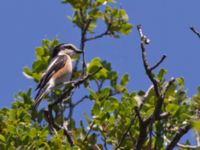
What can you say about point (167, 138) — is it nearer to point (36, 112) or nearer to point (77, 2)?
point (36, 112)

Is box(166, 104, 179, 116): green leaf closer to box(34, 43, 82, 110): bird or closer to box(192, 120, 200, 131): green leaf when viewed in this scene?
box(192, 120, 200, 131): green leaf

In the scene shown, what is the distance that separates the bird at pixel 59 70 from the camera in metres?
Result: 8.26

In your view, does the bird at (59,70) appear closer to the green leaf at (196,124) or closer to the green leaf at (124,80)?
the green leaf at (124,80)

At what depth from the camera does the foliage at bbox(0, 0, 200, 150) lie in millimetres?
4547

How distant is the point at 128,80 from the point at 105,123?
3.43 ft

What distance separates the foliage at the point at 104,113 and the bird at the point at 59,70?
173cm

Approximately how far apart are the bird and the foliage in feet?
5.68

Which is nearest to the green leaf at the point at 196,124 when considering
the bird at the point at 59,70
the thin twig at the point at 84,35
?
the thin twig at the point at 84,35

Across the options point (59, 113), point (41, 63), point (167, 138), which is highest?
point (41, 63)

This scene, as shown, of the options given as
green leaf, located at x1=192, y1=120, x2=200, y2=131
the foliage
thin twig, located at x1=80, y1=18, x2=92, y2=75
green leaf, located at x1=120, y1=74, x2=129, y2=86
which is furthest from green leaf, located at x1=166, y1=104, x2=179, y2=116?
green leaf, located at x1=192, y1=120, x2=200, y2=131

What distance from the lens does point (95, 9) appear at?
630 centimetres

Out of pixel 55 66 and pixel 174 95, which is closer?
pixel 174 95

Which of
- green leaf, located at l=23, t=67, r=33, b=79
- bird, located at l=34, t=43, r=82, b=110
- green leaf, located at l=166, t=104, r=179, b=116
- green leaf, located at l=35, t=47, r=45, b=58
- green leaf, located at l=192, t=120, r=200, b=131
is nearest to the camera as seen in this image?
green leaf, located at l=192, t=120, r=200, b=131

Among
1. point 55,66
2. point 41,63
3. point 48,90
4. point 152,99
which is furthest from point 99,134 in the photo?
point 55,66
